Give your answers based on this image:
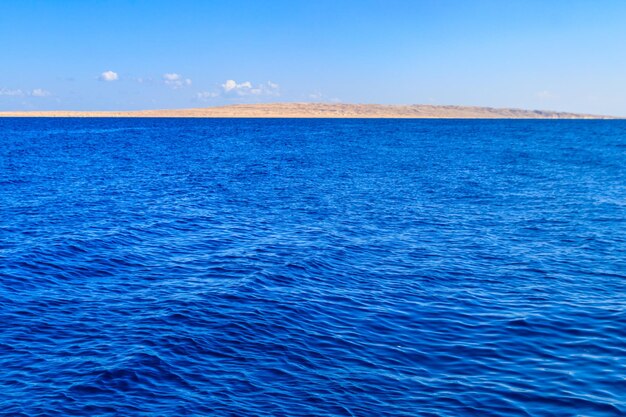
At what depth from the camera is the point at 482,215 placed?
40000 millimetres

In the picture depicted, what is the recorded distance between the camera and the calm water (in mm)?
14656

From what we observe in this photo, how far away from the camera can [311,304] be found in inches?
850

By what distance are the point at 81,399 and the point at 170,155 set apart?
268ft

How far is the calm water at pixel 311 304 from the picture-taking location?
1466cm

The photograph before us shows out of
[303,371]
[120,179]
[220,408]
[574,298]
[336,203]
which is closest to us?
[220,408]

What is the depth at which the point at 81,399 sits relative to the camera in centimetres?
1415

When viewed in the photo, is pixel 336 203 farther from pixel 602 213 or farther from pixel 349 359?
pixel 349 359

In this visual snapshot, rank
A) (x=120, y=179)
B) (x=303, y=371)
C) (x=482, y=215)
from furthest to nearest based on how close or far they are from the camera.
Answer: (x=120, y=179) → (x=482, y=215) → (x=303, y=371)

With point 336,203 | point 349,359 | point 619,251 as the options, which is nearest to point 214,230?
point 336,203

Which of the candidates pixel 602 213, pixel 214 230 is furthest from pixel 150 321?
pixel 602 213

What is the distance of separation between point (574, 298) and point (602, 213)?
21.3 metres

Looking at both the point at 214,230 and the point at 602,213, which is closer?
the point at 214,230

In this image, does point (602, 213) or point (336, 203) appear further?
point (336, 203)

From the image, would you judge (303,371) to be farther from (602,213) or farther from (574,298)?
(602,213)
